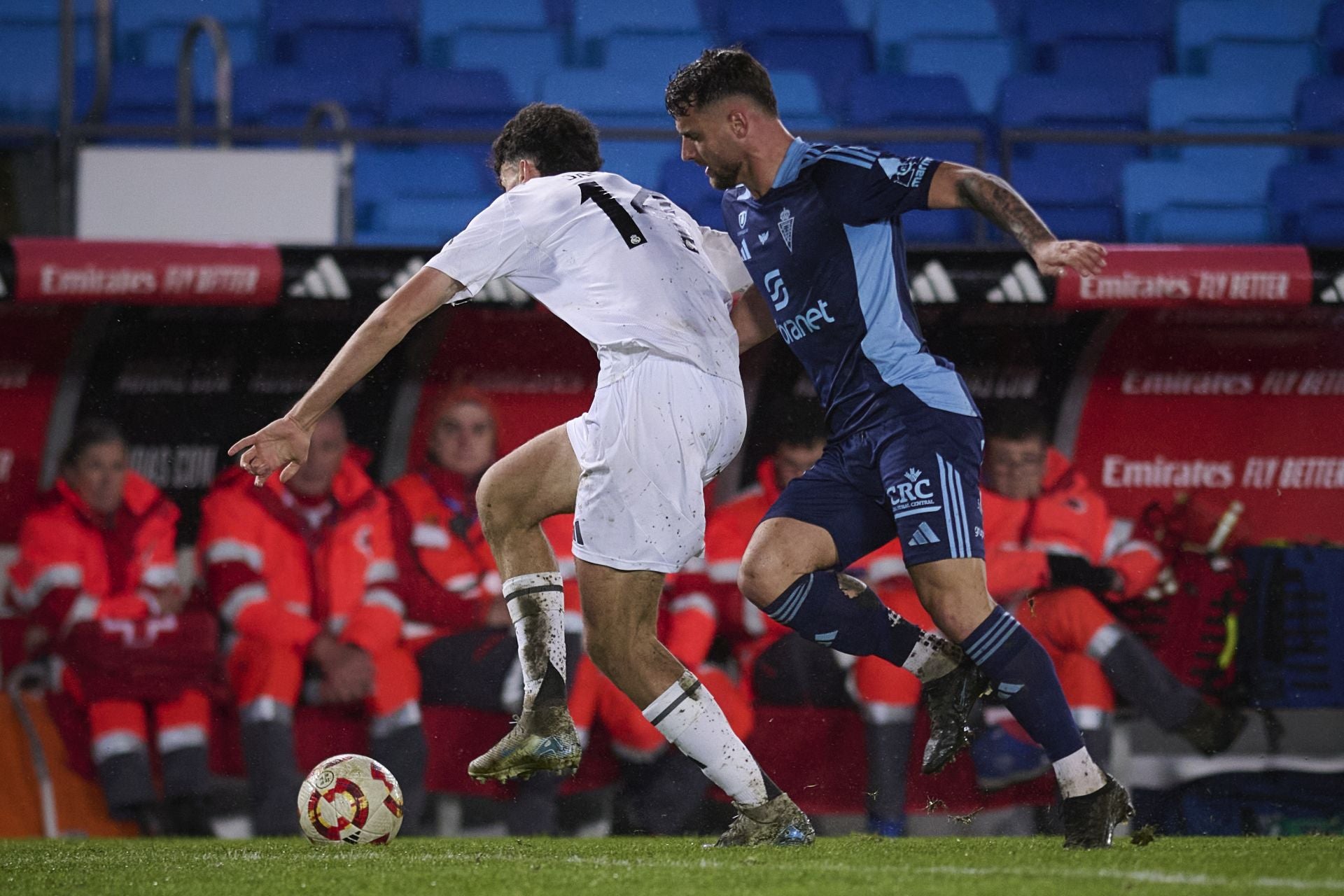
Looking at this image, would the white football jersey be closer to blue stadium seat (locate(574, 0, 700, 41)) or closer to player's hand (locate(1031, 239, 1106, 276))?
player's hand (locate(1031, 239, 1106, 276))

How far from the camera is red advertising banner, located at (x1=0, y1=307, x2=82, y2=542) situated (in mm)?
5836

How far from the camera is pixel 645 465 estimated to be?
149 inches

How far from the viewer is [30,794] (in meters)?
5.66

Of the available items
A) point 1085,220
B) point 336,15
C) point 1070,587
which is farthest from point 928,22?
point 1070,587

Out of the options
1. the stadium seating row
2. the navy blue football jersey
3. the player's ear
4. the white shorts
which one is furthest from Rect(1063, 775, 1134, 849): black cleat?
the stadium seating row

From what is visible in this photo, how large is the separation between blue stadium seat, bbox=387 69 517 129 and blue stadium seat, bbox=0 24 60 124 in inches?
68.7

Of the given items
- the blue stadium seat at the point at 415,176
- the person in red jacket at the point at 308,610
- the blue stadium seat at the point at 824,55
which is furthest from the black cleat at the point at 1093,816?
the blue stadium seat at the point at 824,55

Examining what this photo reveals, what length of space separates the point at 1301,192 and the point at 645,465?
5.79 metres

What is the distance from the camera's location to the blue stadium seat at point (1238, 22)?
30.5 ft

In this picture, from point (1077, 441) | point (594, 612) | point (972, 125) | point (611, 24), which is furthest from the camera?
point (611, 24)

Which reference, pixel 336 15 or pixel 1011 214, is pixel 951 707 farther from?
pixel 336 15

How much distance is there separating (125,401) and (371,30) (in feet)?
12.9

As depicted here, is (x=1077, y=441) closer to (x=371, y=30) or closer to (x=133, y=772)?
(x=133, y=772)

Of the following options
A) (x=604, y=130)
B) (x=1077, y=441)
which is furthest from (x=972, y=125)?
(x=604, y=130)
